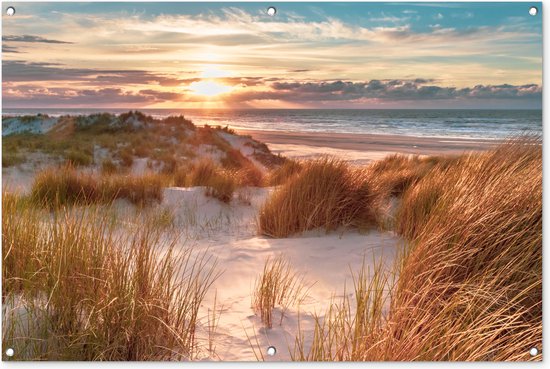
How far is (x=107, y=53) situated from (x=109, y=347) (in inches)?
74.9

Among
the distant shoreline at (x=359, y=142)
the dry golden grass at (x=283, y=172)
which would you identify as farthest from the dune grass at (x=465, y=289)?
the dry golden grass at (x=283, y=172)

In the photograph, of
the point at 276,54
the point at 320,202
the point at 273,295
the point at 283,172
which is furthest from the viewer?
the point at 283,172

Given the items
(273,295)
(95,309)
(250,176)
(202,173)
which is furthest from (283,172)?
(95,309)

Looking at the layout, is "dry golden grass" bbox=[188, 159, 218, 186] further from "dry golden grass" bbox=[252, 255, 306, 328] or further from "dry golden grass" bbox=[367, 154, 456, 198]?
"dry golden grass" bbox=[252, 255, 306, 328]

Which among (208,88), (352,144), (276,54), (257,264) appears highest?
(276,54)

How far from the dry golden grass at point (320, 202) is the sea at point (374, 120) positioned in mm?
323

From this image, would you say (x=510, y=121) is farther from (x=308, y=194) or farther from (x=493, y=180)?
(x=308, y=194)

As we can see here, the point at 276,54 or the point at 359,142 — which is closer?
the point at 276,54

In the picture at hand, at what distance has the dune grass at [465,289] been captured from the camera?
1.92m

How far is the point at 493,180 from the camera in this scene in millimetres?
2705

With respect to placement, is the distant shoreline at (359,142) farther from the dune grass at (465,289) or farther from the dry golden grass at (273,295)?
the dry golden grass at (273,295)

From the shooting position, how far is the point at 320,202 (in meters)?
3.63

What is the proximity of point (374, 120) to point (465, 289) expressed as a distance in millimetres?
1746

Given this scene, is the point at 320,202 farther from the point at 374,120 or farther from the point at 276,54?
the point at 276,54
